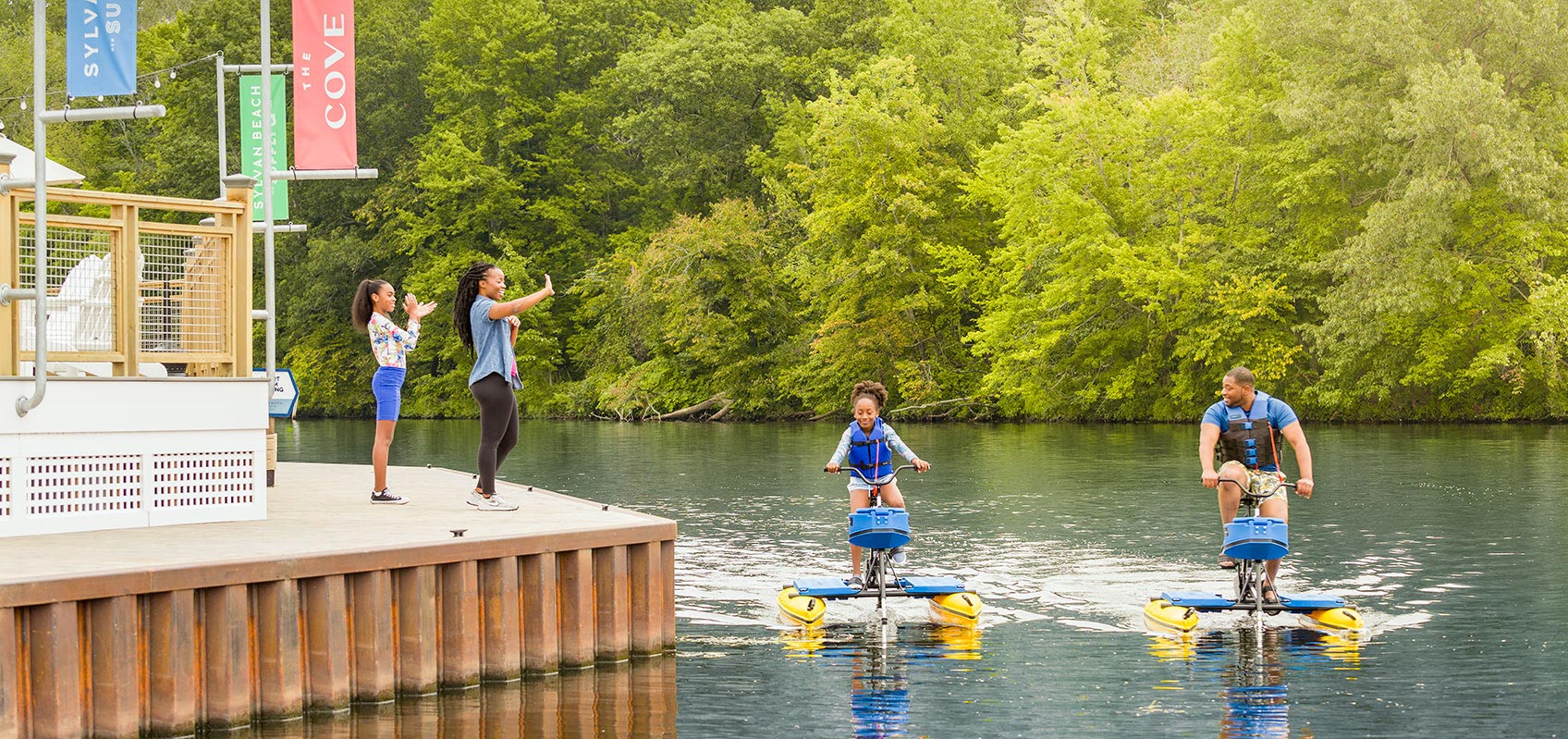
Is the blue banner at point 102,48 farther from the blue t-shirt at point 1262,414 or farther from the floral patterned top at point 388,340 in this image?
the blue t-shirt at point 1262,414

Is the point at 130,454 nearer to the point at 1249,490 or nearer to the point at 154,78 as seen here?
the point at 1249,490

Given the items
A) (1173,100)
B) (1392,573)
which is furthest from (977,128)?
(1392,573)

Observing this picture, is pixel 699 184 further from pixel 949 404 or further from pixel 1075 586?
pixel 1075 586

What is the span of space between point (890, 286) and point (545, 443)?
62.6 feet

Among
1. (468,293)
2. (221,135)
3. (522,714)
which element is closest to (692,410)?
(221,135)

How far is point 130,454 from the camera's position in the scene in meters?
12.8

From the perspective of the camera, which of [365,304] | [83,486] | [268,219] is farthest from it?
[268,219]

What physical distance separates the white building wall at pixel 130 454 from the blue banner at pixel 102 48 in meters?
2.42

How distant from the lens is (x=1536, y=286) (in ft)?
161

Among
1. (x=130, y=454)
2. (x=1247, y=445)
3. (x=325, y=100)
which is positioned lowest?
(x=1247, y=445)

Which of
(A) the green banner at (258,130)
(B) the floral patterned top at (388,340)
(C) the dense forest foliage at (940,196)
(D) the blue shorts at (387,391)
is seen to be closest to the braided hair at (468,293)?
(B) the floral patterned top at (388,340)

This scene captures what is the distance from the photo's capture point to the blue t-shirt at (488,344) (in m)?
14.6

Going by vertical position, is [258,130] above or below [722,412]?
above

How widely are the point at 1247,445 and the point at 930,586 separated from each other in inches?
110
